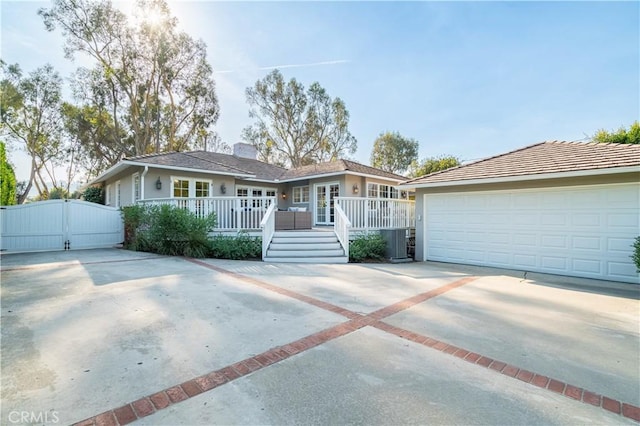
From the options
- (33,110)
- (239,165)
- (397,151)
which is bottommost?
(239,165)

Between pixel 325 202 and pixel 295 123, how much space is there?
15149 mm

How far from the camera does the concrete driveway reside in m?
2.12

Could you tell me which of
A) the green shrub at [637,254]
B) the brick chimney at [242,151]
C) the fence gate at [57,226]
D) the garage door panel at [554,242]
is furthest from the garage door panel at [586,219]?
the brick chimney at [242,151]

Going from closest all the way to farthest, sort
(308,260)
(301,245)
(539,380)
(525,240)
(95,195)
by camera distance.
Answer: (539,380) < (525,240) < (308,260) < (301,245) < (95,195)

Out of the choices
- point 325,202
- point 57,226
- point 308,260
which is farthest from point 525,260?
point 57,226

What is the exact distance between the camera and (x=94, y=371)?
2.53m

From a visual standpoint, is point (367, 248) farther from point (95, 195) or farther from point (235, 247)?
point (95, 195)

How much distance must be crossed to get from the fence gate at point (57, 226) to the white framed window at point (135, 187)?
0.89 meters

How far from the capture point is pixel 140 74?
20125mm

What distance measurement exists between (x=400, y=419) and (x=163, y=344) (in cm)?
248

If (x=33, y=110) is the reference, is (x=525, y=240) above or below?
below

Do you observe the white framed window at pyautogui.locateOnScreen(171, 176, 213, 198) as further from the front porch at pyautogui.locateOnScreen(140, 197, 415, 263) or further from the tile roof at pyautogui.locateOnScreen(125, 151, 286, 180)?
the front porch at pyautogui.locateOnScreen(140, 197, 415, 263)

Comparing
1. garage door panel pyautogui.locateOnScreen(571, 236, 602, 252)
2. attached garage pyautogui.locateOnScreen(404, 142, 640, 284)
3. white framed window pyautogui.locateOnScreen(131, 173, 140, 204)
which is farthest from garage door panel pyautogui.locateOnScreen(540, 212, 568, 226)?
white framed window pyautogui.locateOnScreen(131, 173, 140, 204)

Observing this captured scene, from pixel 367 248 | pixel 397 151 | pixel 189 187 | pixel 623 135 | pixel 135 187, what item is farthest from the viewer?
pixel 397 151
